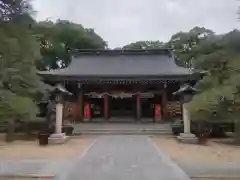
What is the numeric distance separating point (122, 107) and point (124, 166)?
20.0m

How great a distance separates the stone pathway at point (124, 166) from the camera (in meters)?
8.69

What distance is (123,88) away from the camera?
2833 cm

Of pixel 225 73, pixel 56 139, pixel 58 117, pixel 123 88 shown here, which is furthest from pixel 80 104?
pixel 225 73

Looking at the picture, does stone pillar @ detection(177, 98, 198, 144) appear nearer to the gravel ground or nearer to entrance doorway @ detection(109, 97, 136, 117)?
the gravel ground

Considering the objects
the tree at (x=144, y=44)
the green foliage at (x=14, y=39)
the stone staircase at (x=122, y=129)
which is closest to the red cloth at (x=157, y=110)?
the stone staircase at (x=122, y=129)

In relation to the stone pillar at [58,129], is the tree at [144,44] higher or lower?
higher

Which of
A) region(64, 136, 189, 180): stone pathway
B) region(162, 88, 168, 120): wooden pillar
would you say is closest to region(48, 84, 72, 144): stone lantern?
region(64, 136, 189, 180): stone pathway

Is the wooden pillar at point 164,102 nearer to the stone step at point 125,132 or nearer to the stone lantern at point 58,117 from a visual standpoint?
the stone step at point 125,132

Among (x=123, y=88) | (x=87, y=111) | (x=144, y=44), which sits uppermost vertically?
(x=144, y=44)

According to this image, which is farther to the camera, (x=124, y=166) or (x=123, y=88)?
(x=123, y=88)

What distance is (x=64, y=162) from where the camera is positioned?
36.1ft

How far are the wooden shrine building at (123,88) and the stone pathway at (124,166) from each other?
13554mm

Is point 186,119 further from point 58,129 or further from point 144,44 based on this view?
point 144,44

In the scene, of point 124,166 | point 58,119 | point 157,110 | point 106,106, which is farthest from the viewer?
point 106,106
